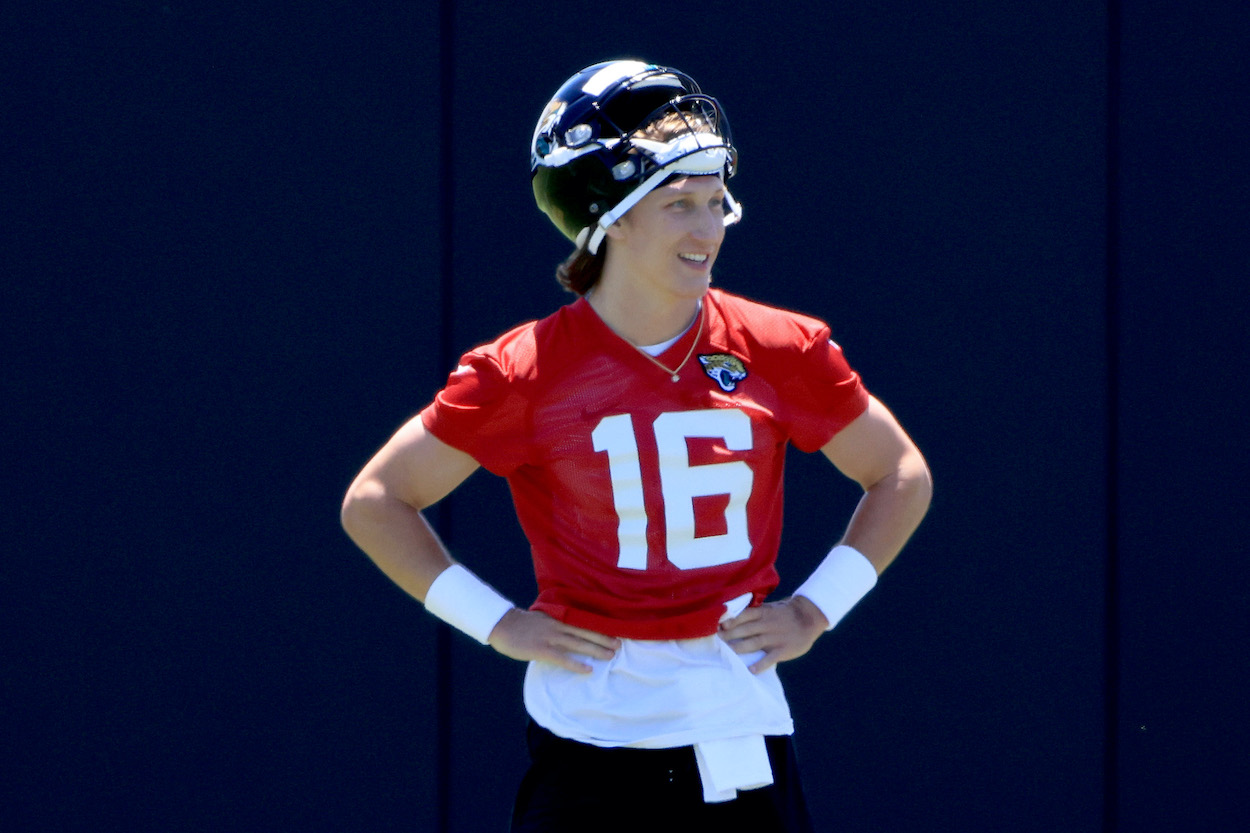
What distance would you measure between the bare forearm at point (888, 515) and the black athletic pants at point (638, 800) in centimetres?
52

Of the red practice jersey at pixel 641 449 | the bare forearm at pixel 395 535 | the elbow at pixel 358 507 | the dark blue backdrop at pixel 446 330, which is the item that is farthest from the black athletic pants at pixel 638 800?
the dark blue backdrop at pixel 446 330

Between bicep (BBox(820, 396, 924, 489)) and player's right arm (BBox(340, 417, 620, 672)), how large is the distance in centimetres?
63

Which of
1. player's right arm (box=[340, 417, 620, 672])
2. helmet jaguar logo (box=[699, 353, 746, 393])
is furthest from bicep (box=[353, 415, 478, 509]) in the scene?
helmet jaguar logo (box=[699, 353, 746, 393])

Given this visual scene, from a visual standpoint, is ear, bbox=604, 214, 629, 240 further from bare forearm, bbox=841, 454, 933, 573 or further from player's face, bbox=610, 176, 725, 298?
bare forearm, bbox=841, 454, 933, 573

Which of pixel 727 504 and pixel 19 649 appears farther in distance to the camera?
pixel 19 649

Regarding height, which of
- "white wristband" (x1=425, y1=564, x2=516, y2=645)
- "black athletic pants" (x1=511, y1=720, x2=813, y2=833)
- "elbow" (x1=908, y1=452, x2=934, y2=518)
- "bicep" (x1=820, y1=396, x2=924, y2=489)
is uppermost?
"bicep" (x1=820, y1=396, x2=924, y2=489)

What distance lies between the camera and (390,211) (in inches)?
142

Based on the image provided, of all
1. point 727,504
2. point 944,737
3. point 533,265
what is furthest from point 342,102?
point 944,737

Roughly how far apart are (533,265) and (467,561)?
0.75 metres

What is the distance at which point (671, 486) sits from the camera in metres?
2.40

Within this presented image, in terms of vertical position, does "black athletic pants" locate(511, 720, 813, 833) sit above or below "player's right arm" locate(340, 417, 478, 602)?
below

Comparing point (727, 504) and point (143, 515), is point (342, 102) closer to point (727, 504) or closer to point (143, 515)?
point (143, 515)

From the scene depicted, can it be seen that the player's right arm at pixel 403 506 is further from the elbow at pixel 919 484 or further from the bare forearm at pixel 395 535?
the elbow at pixel 919 484

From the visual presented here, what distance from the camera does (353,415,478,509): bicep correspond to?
2.53 metres
